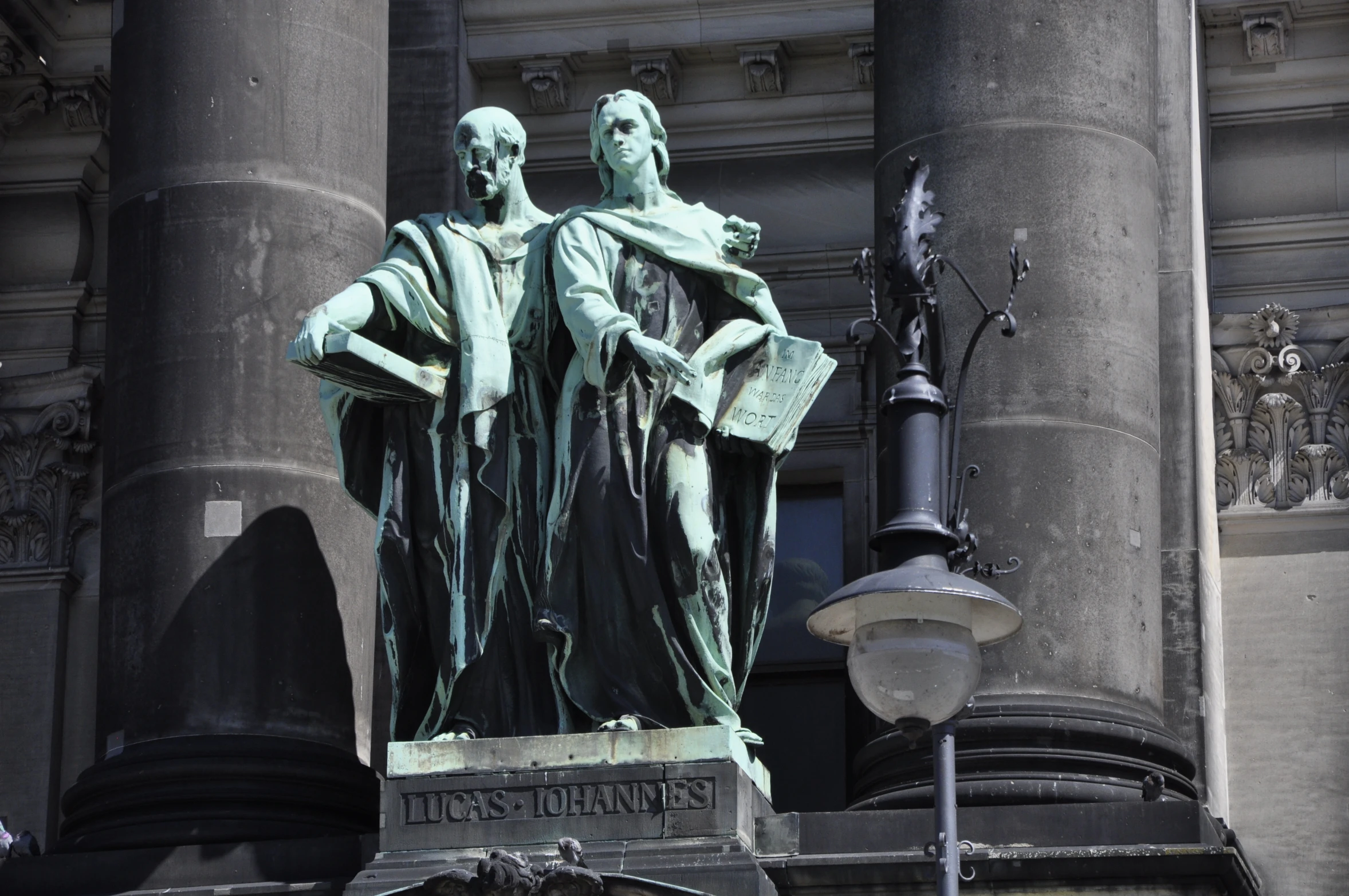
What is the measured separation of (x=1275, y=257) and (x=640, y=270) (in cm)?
646

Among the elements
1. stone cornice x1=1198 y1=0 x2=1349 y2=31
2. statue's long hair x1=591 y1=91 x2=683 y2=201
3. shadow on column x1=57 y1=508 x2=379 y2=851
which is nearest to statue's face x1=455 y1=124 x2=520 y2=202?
statue's long hair x1=591 y1=91 x2=683 y2=201

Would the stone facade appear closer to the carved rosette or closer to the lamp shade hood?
the carved rosette

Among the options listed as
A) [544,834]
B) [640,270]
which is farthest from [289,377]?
[544,834]

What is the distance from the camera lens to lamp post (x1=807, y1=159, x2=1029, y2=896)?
12.1 meters

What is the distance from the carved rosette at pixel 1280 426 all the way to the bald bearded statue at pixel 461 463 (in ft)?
19.1

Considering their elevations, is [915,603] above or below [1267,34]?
below

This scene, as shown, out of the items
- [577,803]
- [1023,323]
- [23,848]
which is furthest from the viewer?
[1023,323]

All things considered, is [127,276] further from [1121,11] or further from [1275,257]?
[1275,257]

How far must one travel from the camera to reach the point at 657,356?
14.6m

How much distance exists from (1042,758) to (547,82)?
8.15 m

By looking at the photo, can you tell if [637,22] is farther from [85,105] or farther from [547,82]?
[85,105]

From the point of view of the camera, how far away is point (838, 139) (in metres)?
21.3

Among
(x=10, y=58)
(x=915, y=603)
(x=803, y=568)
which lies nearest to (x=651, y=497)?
(x=915, y=603)

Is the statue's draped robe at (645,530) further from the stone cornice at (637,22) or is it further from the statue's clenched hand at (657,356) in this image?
the stone cornice at (637,22)
